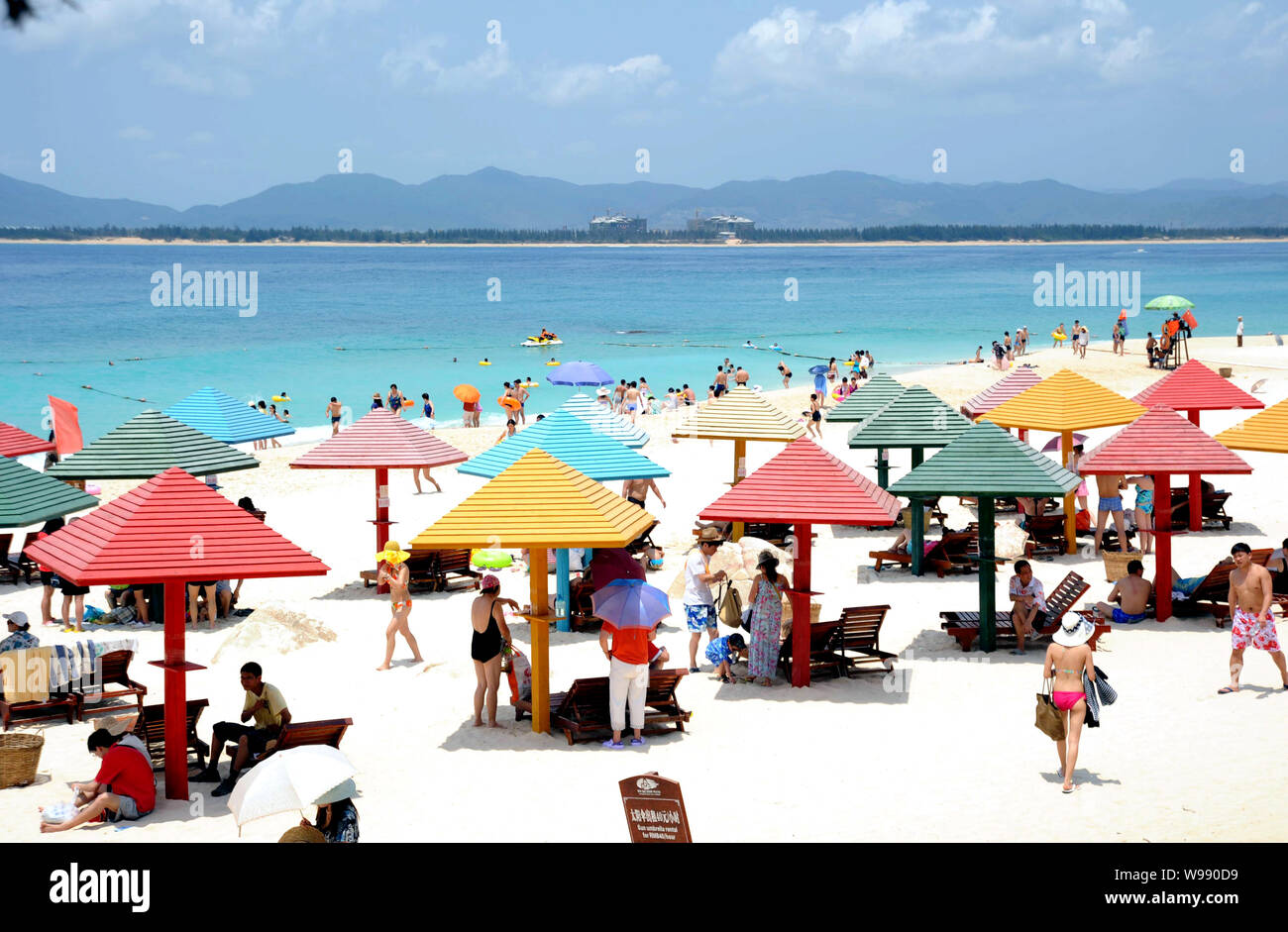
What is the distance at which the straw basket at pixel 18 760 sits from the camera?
8914 mm

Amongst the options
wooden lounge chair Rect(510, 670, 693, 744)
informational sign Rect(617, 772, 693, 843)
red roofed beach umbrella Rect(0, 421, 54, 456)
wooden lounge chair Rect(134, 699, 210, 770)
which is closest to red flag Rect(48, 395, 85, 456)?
red roofed beach umbrella Rect(0, 421, 54, 456)

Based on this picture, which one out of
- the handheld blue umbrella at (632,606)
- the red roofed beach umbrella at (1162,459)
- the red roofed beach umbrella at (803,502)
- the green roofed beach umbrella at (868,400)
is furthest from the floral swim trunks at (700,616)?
the green roofed beach umbrella at (868,400)

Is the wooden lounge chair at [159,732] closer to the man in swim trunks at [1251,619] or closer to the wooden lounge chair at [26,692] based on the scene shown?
the wooden lounge chair at [26,692]

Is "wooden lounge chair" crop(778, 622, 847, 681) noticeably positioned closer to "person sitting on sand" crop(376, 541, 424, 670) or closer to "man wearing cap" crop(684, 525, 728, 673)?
"man wearing cap" crop(684, 525, 728, 673)

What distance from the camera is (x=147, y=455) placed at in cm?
1460

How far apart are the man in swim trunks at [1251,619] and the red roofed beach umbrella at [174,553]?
Answer: 6.98 metres

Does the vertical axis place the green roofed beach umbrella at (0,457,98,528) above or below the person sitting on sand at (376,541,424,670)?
above

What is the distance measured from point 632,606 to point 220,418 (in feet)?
36.0

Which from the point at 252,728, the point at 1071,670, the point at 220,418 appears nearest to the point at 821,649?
the point at 1071,670

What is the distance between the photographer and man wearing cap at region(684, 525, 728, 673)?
462 inches

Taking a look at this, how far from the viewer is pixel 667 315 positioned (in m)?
88.8

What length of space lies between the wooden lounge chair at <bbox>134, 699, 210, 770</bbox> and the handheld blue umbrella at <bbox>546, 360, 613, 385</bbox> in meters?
19.4

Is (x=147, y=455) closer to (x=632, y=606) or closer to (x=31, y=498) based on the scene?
(x=31, y=498)
